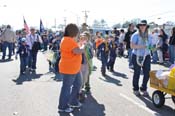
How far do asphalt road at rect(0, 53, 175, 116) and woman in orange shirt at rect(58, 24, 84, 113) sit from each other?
0.31m

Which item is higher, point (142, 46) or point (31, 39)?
point (142, 46)

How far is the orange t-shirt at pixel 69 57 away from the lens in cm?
710

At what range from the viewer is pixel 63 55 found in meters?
7.23

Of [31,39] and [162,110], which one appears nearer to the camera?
[162,110]

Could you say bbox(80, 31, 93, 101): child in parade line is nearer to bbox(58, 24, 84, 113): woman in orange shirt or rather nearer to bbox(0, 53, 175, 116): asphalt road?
bbox(0, 53, 175, 116): asphalt road

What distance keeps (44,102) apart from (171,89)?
296 centimetres

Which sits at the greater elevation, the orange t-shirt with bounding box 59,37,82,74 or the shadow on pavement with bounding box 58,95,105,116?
the orange t-shirt with bounding box 59,37,82,74

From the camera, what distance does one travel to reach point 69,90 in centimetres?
745

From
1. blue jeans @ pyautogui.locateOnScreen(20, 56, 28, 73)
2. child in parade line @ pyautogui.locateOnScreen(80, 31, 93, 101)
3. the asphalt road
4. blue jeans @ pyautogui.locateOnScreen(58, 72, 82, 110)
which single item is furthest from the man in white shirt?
blue jeans @ pyautogui.locateOnScreen(58, 72, 82, 110)

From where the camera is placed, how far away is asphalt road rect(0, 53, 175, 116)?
7.52m

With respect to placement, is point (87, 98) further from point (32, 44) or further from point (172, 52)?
point (172, 52)

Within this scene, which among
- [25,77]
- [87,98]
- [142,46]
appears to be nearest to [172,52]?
[25,77]

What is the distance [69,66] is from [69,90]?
54 cm

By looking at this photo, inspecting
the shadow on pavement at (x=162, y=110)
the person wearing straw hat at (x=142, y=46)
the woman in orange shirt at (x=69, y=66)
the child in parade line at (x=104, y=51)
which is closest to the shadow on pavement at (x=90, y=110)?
the woman in orange shirt at (x=69, y=66)
